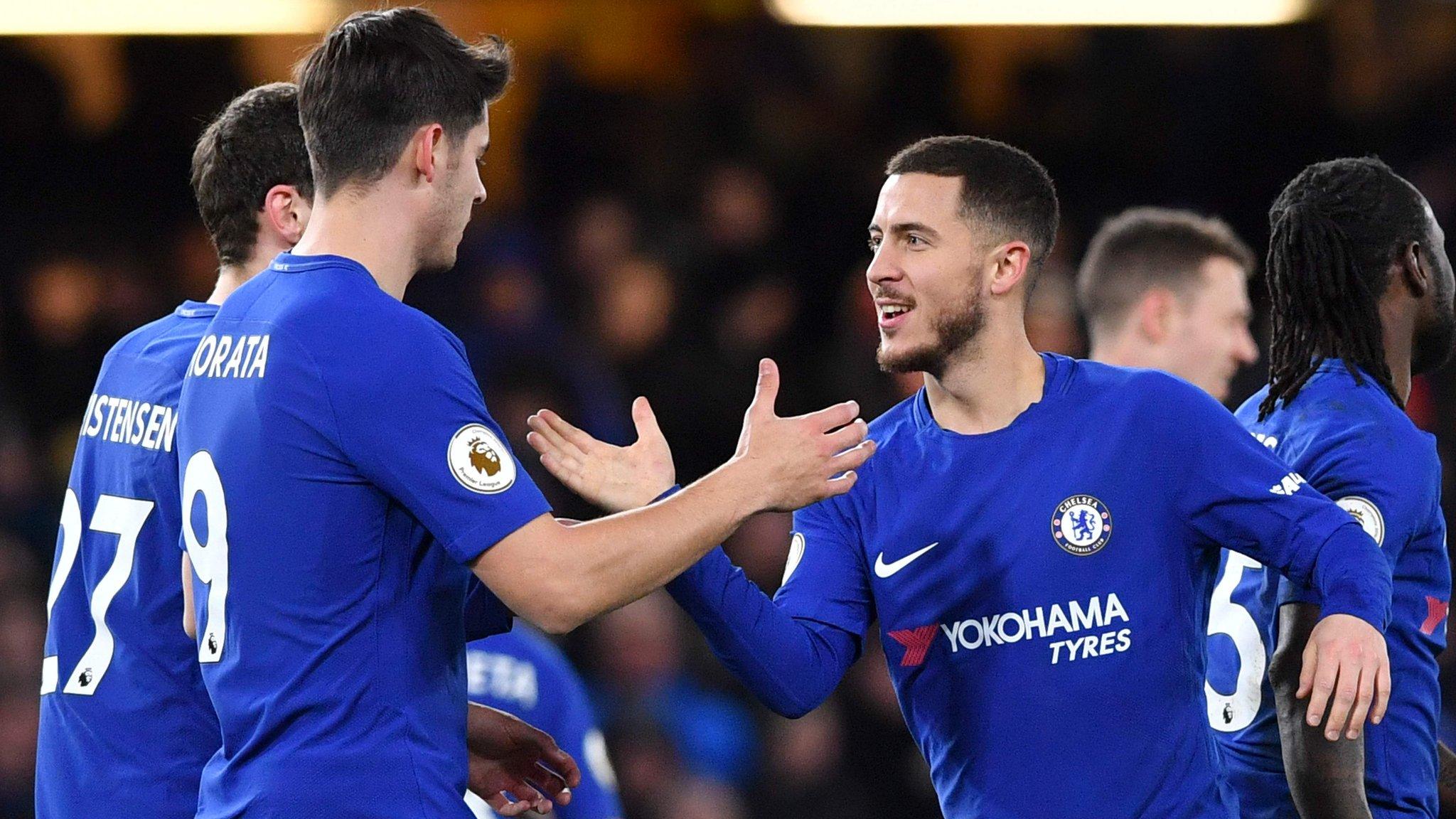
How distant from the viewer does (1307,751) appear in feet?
10.6

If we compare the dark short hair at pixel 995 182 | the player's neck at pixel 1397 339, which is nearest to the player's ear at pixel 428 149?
the dark short hair at pixel 995 182

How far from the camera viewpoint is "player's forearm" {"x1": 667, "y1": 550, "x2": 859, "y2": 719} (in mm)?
3025

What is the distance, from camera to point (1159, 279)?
17.6ft

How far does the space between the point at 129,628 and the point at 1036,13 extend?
23.2ft

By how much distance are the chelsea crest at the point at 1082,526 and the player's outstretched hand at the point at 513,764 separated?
3.39ft

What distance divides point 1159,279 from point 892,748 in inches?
118

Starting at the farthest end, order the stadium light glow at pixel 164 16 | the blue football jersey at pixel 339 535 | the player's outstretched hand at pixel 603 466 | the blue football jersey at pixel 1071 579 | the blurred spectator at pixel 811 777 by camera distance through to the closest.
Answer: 1. the stadium light glow at pixel 164 16
2. the blurred spectator at pixel 811 777
3. the blue football jersey at pixel 1071 579
4. the player's outstretched hand at pixel 603 466
5. the blue football jersey at pixel 339 535

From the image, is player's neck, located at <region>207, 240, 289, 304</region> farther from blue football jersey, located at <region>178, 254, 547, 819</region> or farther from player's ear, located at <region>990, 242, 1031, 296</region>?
player's ear, located at <region>990, 242, 1031, 296</region>

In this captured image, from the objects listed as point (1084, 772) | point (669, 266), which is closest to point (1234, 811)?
point (1084, 772)

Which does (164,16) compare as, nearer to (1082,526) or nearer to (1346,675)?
(1082,526)

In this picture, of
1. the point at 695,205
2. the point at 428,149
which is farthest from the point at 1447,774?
the point at 695,205

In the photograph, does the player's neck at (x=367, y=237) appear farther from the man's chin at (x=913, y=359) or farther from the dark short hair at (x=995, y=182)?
the dark short hair at (x=995, y=182)

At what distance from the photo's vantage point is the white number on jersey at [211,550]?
2.72 meters

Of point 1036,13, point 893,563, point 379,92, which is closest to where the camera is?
point 379,92
